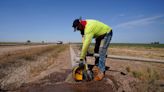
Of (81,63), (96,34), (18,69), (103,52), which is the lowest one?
(18,69)

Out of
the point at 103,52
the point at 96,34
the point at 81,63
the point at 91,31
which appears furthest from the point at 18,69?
the point at 91,31

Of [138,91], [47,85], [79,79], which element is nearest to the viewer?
[138,91]

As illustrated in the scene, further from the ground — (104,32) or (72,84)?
(104,32)

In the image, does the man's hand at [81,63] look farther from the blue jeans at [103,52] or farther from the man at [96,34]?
the blue jeans at [103,52]

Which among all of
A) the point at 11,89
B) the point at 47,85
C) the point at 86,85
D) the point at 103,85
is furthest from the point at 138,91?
the point at 11,89

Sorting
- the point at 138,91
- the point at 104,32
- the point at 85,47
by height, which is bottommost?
the point at 138,91

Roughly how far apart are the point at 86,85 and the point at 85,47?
0.96 metres

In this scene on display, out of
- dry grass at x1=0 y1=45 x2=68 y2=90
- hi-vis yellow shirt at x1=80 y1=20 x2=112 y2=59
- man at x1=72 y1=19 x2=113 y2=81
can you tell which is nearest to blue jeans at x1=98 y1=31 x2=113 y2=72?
man at x1=72 y1=19 x2=113 y2=81

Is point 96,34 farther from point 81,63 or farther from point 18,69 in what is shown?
point 18,69

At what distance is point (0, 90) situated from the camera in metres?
4.68

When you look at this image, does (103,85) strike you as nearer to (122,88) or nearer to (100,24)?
(122,88)

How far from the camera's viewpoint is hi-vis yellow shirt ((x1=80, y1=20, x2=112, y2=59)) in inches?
Result: 193

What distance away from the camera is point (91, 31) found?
5039 mm

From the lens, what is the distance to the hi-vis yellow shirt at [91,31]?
490 cm
